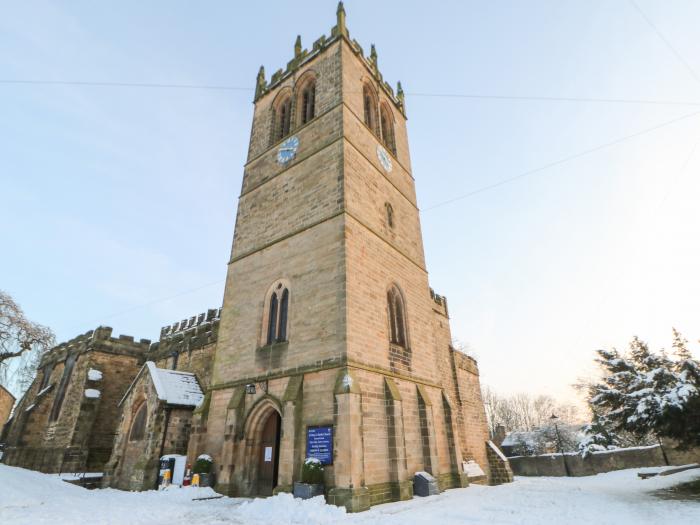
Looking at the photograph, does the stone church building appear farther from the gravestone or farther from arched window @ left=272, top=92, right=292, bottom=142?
Answer: the gravestone

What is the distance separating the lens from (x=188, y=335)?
21.7 meters

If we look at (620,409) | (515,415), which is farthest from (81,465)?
(515,415)

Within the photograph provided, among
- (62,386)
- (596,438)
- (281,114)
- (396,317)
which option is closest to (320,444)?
(396,317)

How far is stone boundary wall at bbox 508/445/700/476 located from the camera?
685 inches

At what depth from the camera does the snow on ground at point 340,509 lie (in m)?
7.75

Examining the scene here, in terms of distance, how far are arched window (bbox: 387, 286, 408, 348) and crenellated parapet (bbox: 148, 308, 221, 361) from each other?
980 cm

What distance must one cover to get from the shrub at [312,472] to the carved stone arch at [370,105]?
48.5 feet

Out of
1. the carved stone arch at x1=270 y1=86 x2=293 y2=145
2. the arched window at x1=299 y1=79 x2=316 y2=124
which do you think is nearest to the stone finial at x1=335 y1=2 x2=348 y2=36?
the arched window at x1=299 y1=79 x2=316 y2=124

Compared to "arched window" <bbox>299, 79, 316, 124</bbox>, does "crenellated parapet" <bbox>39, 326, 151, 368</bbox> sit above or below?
below

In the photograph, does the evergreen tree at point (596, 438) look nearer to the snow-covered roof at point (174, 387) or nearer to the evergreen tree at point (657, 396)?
the evergreen tree at point (657, 396)

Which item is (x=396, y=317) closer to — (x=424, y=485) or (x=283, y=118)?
Result: (x=424, y=485)

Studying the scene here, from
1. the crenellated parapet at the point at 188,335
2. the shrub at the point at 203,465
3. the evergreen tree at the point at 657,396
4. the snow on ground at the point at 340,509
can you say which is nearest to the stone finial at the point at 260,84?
the crenellated parapet at the point at 188,335

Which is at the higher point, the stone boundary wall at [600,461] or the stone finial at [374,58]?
the stone finial at [374,58]

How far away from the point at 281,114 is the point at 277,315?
12.0 metres
